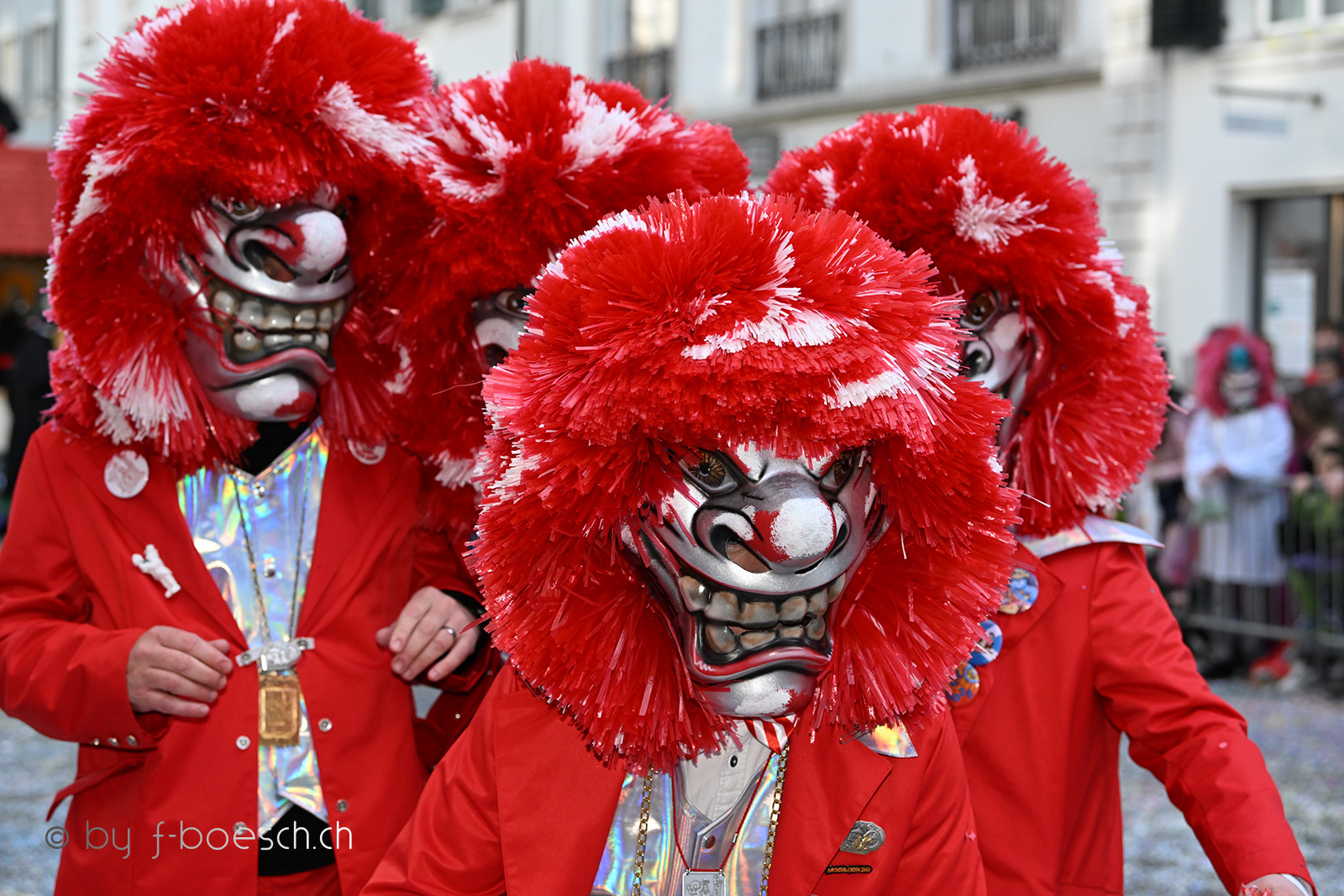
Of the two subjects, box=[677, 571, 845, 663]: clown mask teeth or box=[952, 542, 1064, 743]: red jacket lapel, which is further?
box=[952, 542, 1064, 743]: red jacket lapel

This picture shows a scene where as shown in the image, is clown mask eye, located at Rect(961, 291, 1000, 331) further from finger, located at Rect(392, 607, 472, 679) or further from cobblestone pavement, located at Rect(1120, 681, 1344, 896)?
cobblestone pavement, located at Rect(1120, 681, 1344, 896)

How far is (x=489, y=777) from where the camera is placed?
1.68m

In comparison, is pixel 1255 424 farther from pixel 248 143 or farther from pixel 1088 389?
pixel 248 143

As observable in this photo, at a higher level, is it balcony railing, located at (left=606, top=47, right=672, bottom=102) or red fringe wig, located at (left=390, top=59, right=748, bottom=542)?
balcony railing, located at (left=606, top=47, right=672, bottom=102)

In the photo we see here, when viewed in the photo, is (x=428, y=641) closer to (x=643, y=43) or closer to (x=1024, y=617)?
(x=1024, y=617)

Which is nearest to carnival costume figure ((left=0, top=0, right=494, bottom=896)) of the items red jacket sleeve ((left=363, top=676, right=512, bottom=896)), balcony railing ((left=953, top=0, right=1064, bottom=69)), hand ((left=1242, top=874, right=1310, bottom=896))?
red jacket sleeve ((left=363, top=676, right=512, bottom=896))

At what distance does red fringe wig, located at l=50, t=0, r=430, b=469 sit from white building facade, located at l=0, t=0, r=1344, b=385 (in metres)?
6.84

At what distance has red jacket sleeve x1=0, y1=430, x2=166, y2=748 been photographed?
2.01 m

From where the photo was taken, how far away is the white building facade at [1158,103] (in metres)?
8.97

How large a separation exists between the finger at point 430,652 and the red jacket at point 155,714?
98 mm

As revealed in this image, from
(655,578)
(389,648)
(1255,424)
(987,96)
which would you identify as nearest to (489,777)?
(655,578)

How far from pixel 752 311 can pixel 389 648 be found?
975mm

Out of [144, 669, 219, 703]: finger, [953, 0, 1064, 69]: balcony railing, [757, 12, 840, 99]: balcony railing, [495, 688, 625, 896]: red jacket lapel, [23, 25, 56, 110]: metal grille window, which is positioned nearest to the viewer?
[495, 688, 625, 896]: red jacket lapel

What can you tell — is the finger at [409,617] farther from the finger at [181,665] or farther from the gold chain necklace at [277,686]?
the finger at [181,665]
